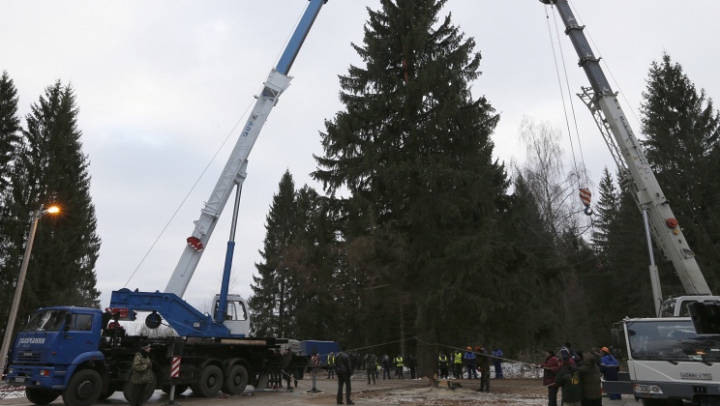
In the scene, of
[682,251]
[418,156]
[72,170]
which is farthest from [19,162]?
[682,251]

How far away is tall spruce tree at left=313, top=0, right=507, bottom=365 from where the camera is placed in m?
17.0

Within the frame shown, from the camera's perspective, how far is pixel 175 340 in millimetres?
13906

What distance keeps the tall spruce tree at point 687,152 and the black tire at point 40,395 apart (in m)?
27.3

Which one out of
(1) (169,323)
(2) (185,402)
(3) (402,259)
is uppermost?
(3) (402,259)

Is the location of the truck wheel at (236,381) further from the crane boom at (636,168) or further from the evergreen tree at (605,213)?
the evergreen tree at (605,213)

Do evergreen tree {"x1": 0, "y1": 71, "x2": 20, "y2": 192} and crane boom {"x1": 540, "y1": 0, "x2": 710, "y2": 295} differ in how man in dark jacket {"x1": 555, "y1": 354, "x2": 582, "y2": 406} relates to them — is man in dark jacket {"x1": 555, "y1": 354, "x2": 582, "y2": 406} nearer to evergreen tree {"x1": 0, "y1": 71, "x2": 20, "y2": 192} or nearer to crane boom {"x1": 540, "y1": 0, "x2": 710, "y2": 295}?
crane boom {"x1": 540, "y1": 0, "x2": 710, "y2": 295}

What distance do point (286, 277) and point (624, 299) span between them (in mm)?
27041

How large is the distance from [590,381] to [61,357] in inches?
465

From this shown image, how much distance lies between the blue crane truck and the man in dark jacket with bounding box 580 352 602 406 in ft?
32.8

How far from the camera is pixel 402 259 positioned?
1753 cm

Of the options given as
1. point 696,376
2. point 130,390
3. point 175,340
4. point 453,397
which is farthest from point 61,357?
point 696,376

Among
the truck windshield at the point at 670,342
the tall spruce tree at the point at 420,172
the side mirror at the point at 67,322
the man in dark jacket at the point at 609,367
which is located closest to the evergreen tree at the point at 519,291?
the tall spruce tree at the point at 420,172

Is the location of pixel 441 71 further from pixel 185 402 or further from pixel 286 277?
pixel 286 277

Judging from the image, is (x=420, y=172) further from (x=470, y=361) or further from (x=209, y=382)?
(x=470, y=361)
